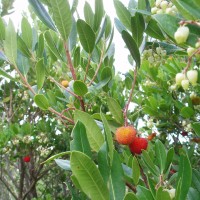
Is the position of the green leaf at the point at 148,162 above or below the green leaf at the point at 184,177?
above

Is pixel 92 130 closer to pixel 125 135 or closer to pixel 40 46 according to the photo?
pixel 125 135

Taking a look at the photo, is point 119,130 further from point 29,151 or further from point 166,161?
point 29,151

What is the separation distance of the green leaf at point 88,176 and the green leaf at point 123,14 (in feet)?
1.88

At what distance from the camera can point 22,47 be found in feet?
4.62

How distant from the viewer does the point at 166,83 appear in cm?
210

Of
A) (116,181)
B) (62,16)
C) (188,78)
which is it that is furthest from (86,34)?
(116,181)

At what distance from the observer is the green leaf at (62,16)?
3.74ft

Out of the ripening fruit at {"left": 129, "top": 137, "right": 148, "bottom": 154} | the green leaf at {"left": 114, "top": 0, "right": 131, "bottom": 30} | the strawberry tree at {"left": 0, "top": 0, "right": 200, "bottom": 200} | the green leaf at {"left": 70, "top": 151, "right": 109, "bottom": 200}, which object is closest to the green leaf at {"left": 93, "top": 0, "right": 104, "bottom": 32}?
the strawberry tree at {"left": 0, "top": 0, "right": 200, "bottom": 200}

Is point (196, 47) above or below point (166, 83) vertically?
below

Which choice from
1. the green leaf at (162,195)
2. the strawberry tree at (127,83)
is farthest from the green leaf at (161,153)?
the green leaf at (162,195)

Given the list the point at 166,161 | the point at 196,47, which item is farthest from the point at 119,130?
the point at 196,47

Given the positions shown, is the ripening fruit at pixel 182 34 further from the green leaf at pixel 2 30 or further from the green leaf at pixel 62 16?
the green leaf at pixel 2 30

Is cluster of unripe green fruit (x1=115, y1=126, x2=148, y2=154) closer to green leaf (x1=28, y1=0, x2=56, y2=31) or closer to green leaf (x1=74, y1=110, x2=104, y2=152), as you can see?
green leaf (x1=74, y1=110, x2=104, y2=152)

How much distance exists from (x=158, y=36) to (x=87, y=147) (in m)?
0.46
